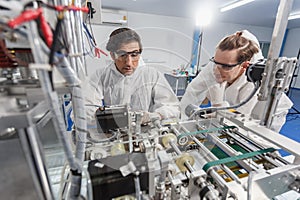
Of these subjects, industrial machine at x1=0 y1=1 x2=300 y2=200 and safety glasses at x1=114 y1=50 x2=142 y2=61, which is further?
safety glasses at x1=114 y1=50 x2=142 y2=61

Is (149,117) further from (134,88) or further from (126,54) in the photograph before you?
(126,54)

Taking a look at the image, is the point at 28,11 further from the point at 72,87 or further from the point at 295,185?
the point at 295,185

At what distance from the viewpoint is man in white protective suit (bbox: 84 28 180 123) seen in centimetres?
81

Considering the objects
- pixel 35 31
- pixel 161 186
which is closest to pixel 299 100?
pixel 161 186

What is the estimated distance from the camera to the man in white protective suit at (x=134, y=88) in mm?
811

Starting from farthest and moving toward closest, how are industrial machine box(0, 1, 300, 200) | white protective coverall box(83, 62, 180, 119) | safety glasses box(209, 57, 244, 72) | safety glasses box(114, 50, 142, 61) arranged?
safety glasses box(209, 57, 244, 72)
white protective coverall box(83, 62, 180, 119)
safety glasses box(114, 50, 142, 61)
industrial machine box(0, 1, 300, 200)

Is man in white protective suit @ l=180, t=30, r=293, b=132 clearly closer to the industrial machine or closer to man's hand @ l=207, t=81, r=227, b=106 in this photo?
man's hand @ l=207, t=81, r=227, b=106

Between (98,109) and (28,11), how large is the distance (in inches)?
19.3

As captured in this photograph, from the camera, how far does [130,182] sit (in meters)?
0.39

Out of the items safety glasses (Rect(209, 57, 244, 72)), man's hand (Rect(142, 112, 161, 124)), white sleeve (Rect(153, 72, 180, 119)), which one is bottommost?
man's hand (Rect(142, 112, 161, 124))

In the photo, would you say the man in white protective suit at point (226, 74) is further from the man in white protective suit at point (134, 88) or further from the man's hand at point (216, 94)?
the man in white protective suit at point (134, 88)

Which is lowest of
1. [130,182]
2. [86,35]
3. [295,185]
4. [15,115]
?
[295,185]

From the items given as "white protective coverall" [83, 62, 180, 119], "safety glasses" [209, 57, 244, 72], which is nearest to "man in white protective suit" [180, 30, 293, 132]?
"safety glasses" [209, 57, 244, 72]

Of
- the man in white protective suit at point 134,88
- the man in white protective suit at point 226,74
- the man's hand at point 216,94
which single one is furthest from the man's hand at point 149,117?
the man's hand at point 216,94
